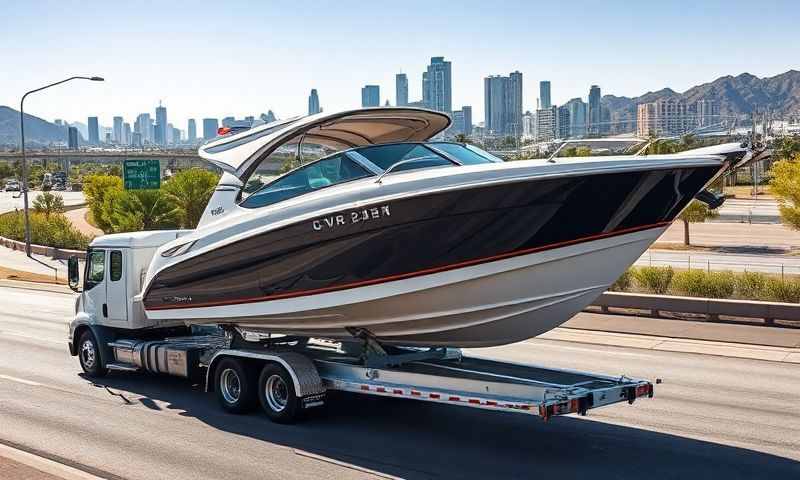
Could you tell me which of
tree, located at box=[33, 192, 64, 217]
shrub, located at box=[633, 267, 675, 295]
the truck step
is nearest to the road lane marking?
the truck step

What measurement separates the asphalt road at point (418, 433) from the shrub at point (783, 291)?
672cm

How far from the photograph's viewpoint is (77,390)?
1461 cm

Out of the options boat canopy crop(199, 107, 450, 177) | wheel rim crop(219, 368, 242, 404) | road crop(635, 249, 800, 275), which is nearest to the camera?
wheel rim crop(219, 368, 242, 404)

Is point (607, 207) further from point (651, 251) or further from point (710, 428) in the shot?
point (651, 251)

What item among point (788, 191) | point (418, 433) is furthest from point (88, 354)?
point (788, 191)

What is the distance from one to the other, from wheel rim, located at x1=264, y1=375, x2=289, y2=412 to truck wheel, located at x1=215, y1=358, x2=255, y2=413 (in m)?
0.33

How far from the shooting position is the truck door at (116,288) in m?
15.2

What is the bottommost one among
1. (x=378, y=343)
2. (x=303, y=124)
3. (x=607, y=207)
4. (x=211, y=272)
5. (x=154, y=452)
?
(x=154, y=452)

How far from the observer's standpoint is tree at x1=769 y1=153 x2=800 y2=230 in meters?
33.6

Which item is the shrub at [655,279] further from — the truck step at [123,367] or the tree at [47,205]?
the tree at [47,205]

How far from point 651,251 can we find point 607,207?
108ft

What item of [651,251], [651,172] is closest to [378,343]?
[651,172]

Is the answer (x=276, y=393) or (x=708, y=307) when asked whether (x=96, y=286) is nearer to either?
(x=276, y=393)

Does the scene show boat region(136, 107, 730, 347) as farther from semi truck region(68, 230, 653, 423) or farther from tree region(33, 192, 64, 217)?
tree region(33, 192, 64, 217)
